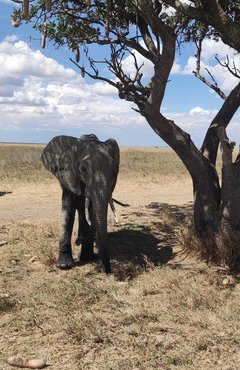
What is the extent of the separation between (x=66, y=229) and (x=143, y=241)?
2.16 metres

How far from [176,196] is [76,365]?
13378 millimetres

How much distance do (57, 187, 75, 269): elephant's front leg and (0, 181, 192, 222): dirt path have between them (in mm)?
4594

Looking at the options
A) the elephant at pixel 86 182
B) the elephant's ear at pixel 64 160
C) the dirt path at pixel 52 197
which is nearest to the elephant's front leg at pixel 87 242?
the elephant at pixel 86 182

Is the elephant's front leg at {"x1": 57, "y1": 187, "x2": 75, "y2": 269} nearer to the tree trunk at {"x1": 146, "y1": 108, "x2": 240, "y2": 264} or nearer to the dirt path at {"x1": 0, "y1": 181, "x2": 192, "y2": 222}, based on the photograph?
the tree trunk at {"x1": 146, "y1": 108, "x2": 240, "y2": 264}

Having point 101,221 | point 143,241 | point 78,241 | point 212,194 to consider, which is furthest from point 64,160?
point 212,194

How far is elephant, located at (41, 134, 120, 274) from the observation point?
7.37 m

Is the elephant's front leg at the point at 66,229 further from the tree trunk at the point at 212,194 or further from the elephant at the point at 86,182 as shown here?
the tree trunk at the point at 212,194

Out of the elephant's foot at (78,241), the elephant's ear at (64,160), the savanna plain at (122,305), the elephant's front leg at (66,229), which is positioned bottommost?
the savanna plain at (122,305)

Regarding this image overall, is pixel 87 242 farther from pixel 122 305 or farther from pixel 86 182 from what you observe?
pixel 122 305

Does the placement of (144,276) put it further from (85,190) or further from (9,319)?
(9,319)

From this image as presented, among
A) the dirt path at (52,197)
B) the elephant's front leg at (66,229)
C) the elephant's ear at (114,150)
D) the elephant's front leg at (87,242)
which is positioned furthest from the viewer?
the dirt path at (52,197)

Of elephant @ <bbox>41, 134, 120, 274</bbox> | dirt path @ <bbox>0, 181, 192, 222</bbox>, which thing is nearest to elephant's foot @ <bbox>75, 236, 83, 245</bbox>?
elephant @ <bbox>41, 134, 120, 274</bbox>

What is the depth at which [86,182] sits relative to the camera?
7.54 metres

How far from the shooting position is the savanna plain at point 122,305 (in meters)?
4.94
